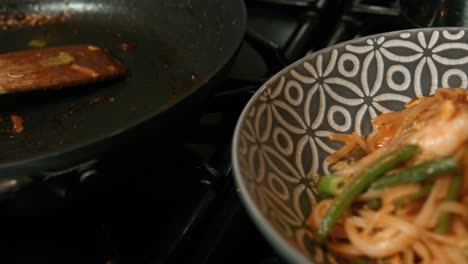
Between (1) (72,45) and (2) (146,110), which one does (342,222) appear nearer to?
(2) (146,110)

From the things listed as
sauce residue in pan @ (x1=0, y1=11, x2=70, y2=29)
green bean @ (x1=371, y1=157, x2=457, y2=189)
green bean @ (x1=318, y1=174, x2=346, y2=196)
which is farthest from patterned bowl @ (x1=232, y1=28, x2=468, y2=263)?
sauce residue in pan @ (x1=0, y1=11, x2=70, y2=29)

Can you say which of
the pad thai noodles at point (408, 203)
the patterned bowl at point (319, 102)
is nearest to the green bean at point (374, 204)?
the pad thai noodles at point (408, 203)

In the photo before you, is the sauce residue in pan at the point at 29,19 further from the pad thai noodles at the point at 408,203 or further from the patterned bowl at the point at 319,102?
the pad thai noodles at the point at 408,203

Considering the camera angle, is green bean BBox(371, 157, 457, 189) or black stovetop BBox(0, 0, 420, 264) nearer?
green bean BBox(371, 157, 457, 189)

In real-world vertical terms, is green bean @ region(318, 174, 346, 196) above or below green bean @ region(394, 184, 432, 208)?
below

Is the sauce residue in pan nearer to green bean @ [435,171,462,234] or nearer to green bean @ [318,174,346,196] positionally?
green bean @ [318,174,346,196]

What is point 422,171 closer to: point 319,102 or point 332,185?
point 332,185
